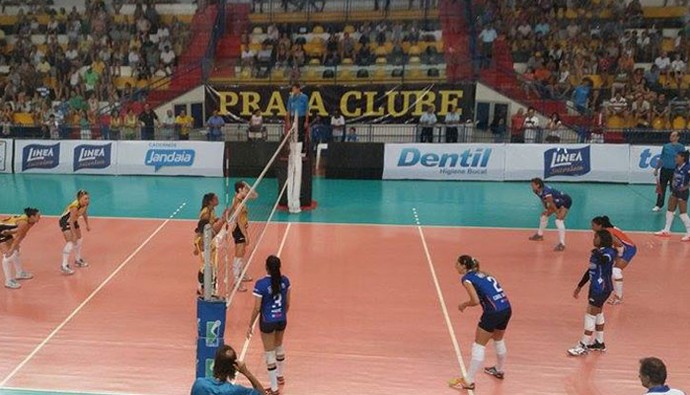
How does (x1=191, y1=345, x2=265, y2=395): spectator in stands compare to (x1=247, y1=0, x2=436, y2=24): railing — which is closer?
(x1=191, y1=345, x2=265, y2=395): spectator in stands

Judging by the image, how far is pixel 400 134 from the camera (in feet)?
78.2

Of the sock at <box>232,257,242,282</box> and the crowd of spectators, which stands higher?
the crowd of spectators

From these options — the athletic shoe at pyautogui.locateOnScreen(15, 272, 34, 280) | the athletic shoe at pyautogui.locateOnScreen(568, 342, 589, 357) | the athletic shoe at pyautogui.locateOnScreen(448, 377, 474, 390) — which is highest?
the athletic shoe at pyautogui.locateOnScreen(15, 272, 34, 280)

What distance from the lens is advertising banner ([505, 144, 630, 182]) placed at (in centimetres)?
2048

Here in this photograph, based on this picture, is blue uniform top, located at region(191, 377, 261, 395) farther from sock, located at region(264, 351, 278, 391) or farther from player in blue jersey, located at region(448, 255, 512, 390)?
player in blue jersey, located at region(448, 255, 512, 390)

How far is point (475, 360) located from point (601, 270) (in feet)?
7.39

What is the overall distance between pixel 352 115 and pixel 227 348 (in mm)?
19301

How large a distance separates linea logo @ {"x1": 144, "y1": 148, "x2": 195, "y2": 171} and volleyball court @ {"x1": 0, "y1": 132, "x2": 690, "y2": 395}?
703 centimetres

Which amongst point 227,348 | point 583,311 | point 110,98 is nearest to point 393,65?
point 110,98

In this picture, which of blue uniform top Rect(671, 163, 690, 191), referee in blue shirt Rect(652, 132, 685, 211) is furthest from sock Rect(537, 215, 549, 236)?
referee in blue shirt Rect(652, 132, 685, 211)

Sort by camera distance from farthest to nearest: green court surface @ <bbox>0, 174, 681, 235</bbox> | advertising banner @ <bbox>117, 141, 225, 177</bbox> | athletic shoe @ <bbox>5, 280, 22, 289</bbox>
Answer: advertising banner @ <bbox>117, 141, 225, 177</bbox>
green court surface @ <bbox>0, 174, 681, 235</bbox>
athletic shoe @ <bbox>5, 280, 22, 289</bbox>

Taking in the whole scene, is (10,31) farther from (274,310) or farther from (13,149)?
(274,310)

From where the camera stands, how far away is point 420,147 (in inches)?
834

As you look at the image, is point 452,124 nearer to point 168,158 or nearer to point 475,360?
point 168,158
